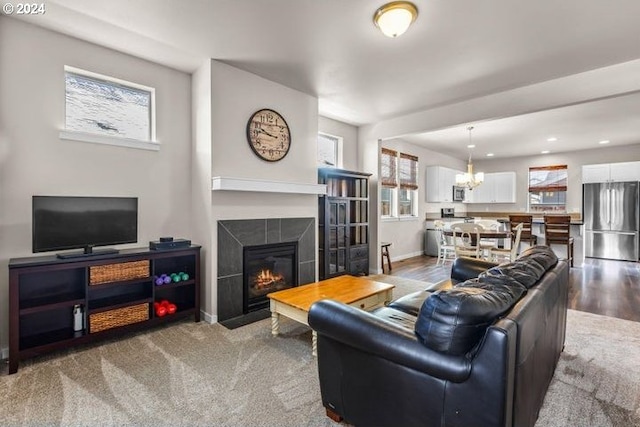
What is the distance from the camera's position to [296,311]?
2.59 meters

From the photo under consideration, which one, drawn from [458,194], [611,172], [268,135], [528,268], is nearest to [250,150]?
[268,135]

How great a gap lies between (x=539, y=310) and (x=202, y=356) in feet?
7.72

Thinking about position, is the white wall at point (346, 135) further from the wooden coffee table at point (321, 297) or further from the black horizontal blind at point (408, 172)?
the wooden coffee table at point (321, 297)

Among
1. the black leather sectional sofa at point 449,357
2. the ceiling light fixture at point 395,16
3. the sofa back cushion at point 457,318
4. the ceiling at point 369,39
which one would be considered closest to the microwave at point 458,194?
the ceiling at point 369,39

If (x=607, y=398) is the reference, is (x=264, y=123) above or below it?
above

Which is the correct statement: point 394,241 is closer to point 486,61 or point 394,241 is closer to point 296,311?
point 486,61

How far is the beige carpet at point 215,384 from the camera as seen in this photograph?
1810 millimetres

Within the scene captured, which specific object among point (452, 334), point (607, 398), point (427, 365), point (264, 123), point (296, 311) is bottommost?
point (607, 398)

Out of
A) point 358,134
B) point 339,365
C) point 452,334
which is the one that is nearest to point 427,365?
point 452,334

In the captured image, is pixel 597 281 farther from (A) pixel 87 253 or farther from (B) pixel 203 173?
(A) pixel 87 253

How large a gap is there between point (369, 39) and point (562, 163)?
7.86 metres

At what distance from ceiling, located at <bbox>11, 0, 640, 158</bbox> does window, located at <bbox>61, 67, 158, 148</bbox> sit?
0.35 meters

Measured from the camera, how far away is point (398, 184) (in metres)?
6.91

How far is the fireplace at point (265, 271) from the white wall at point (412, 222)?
9.76ft
